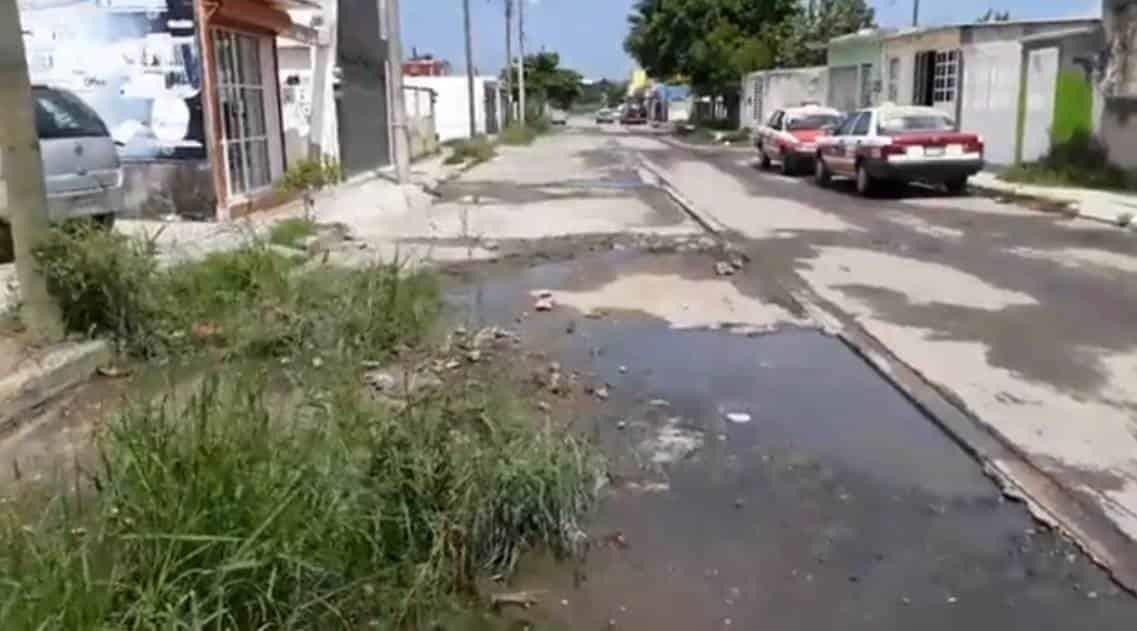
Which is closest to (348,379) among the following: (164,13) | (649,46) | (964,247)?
(964,247)

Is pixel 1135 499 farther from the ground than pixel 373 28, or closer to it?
closer to it

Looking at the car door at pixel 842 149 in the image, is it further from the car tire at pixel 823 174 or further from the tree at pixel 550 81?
the tree at pixel 550 81

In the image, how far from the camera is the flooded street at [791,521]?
418cm

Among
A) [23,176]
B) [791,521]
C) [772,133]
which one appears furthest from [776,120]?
[791,521]

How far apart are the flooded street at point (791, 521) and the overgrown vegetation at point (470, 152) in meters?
27.4

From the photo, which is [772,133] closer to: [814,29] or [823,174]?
[823,174]

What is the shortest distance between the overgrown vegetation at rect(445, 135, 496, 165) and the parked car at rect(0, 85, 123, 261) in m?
21.4

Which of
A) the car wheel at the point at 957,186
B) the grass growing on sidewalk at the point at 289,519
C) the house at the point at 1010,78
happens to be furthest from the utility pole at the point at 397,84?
the grass growing on sidewalk at the point at 289,519

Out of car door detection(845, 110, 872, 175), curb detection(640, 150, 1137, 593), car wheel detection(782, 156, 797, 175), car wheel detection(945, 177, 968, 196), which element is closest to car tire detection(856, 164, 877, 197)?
car door detection(845, 110, 872, 175)

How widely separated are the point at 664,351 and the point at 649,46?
56046 mm

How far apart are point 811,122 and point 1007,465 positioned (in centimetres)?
2377

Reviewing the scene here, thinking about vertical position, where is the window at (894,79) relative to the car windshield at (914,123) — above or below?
above

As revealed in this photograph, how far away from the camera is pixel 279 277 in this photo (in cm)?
899

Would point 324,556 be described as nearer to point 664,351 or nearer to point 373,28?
point 664,351
